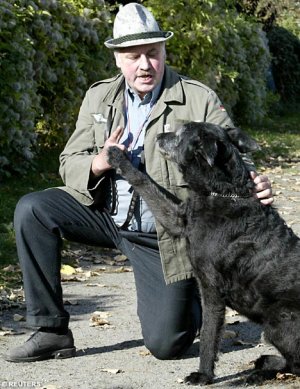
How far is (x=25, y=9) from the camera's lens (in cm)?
1097

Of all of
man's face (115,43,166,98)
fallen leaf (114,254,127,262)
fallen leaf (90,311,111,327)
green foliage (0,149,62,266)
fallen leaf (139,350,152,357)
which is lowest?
fallen leaf (114,254,127,262)

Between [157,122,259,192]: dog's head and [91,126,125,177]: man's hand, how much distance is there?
27 cm

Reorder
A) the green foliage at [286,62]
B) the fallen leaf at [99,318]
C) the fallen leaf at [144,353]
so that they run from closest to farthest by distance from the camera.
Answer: the fallen leaf at [144,353], the fallen leaf at [99,318], the green foliage at [286,62]

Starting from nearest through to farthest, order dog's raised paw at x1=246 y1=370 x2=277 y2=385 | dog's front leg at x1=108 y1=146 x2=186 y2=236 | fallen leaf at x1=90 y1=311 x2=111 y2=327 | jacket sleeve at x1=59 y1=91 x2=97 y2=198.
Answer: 1. dog's raised paw at x1=246 y1=370 x2=277 y2=385
2. dog's front leg at x1=108 y1=146 x2=186 y2=236
3. jacket sleeve at x1=59 y1=91 x2=97 y2=198
4. fallen leaf at x1=90 y1=311 x2=111 y2=327

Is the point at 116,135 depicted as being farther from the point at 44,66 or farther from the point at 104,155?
the point at 44,66

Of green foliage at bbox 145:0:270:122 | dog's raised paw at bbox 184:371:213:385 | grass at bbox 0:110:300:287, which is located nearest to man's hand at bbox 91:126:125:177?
dog's raised paw at bbox 184:371:213:385

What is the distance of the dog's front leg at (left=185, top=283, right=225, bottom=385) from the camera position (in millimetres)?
4848

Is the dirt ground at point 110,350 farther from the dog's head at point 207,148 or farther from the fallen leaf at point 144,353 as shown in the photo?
the dog's head at point 207,148

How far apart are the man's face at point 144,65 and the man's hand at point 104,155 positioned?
0.34 metres

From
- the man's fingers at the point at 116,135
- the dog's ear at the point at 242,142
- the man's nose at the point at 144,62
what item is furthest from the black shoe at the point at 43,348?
the man's nose at the point at 144,62

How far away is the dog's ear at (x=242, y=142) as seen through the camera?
4.98m

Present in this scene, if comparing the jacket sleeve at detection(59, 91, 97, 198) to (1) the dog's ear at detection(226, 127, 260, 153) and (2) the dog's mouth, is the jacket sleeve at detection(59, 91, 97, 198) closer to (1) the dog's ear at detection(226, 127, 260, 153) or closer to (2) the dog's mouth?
(2) the dog's mouth

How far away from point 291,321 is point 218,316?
1.35ft

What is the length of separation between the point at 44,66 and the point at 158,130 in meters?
6.48
